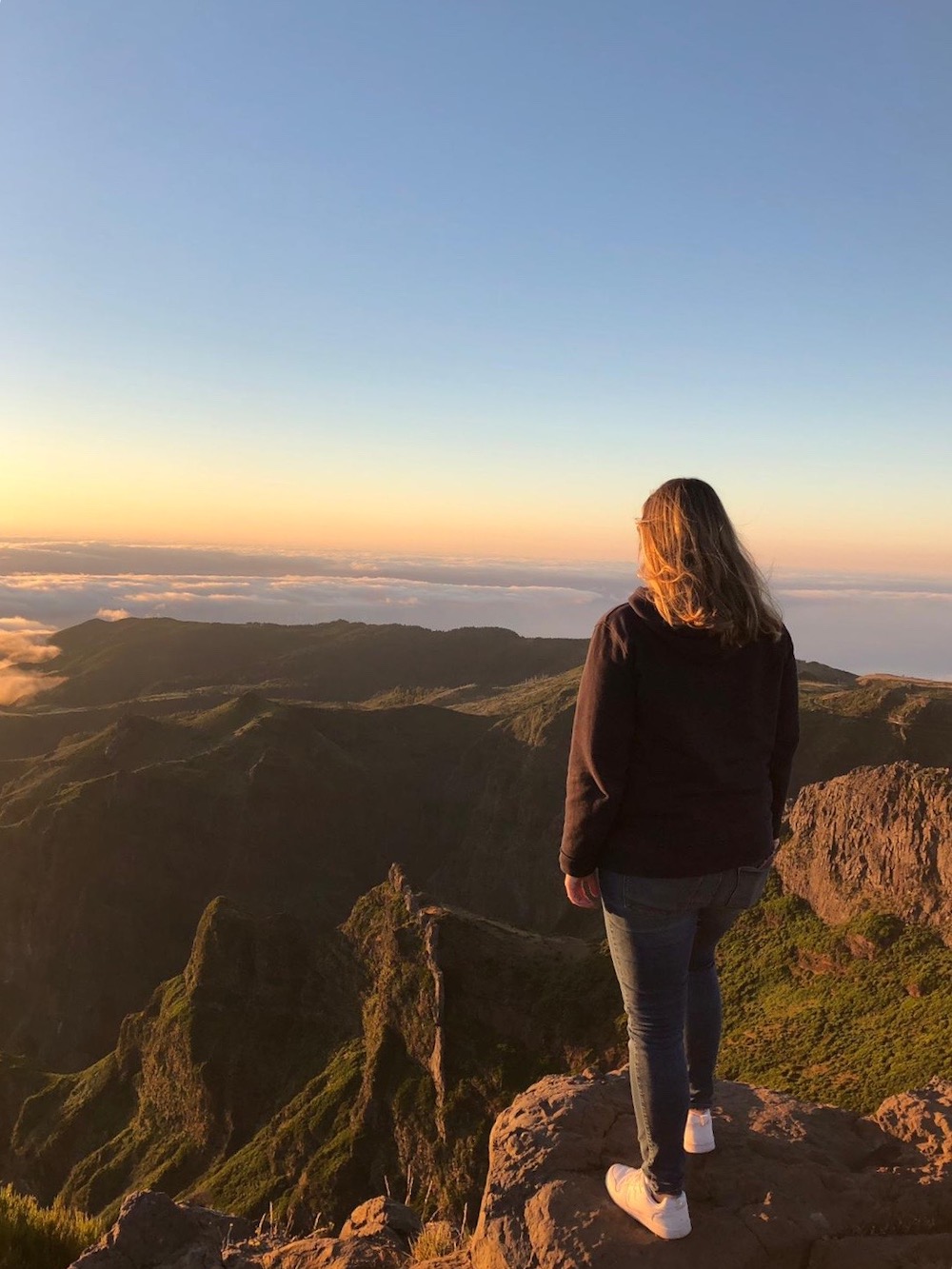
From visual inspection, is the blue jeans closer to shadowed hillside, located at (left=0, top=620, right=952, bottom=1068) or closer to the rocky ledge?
the rocky ledge

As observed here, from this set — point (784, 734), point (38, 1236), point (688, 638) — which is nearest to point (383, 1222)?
point (38, 1236)

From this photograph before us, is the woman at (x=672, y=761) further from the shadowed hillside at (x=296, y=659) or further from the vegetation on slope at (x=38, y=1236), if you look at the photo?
the shadowed hillside at (x=296, y=659)

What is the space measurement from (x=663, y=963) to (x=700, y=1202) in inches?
68.9

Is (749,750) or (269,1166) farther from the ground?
(749,750)

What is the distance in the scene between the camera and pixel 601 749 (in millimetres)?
3805

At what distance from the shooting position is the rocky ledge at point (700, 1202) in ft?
14.3

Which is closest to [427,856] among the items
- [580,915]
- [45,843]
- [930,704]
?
[580,915]

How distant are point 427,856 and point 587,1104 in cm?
5525

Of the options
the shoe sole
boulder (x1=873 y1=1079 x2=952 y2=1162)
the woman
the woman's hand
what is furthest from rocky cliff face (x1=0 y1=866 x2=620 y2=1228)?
the woman's hand

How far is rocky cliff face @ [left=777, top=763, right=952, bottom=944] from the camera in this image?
1853 cm

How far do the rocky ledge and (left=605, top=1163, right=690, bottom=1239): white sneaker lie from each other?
0.07 meters

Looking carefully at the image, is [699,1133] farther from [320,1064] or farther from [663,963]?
[320,1064]

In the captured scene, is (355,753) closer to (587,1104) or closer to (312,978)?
(312,978)

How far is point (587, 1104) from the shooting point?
557cm
